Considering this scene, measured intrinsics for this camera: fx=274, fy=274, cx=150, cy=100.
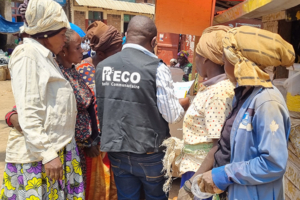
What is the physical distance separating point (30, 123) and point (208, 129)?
1099 millimetres

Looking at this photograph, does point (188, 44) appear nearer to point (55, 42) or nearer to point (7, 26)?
point (7, 26)

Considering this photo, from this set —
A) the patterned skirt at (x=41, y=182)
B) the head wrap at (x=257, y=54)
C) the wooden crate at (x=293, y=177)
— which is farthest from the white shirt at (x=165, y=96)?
the wooden crate at (x=293, y=177)

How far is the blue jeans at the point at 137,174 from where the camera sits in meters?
2.05

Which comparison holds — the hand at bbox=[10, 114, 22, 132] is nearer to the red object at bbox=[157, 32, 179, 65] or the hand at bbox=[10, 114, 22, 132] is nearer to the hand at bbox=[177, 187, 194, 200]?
the hand at bbox=[177, 187, 194, 200]

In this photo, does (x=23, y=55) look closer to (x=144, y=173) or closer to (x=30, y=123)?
(x=30, y=123)

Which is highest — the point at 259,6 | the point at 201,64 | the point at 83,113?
the point at 259,6

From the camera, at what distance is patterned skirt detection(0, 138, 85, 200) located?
1.86m

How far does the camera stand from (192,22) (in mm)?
3883

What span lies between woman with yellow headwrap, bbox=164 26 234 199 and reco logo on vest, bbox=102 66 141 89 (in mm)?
433

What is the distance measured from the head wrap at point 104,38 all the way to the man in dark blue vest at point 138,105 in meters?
0.79

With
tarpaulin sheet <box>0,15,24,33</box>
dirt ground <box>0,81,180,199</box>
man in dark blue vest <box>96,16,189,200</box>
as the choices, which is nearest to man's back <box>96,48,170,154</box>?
man in dark blue vest <box>96,16,189,200</box>

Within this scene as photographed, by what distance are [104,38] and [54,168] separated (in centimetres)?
147

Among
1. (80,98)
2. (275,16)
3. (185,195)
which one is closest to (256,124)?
(185,195)

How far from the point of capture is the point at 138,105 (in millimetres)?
1951
